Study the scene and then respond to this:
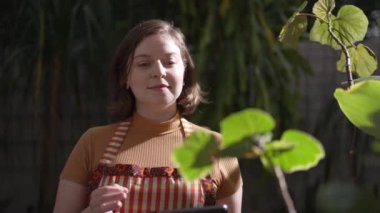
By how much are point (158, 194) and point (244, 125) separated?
904 mm

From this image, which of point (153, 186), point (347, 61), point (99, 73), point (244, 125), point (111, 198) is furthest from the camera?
point (99, 73)

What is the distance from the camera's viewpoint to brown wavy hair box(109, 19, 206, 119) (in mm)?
1184

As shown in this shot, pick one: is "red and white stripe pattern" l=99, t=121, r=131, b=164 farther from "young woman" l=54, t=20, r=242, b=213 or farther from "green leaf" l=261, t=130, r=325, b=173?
"green leaf" l=261, t=130, r=325, b=173

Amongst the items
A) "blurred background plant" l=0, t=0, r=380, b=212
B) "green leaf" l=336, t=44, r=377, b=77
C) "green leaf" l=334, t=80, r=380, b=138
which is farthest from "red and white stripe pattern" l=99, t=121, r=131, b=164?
"blurred background plant" l=0, t=0, r=380, b=212

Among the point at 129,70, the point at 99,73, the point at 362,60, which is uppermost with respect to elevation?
the point at 362,60

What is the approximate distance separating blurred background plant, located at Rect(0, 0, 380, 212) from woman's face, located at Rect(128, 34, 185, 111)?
1.59 m

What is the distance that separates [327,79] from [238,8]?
0.60 meters

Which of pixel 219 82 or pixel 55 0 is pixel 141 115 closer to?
pixel 219 82

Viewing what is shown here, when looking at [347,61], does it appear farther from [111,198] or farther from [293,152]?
[111,198]

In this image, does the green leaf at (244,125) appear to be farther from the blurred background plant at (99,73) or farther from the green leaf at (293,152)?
the blurred background plant at (99,73)

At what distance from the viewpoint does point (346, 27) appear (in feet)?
1.46

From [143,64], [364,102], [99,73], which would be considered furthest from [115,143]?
[99,73]

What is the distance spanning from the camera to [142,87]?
112cm

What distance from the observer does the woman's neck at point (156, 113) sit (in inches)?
46.7
